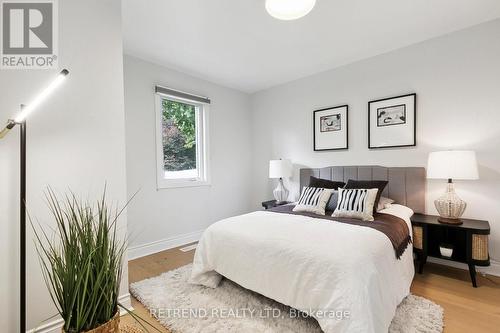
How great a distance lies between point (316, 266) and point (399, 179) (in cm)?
203

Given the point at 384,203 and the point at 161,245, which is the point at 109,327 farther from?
the point at 384,203

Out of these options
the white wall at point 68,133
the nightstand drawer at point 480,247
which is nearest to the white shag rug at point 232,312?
the white wall at point 68,133

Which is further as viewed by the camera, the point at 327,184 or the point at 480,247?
the point at 327,184

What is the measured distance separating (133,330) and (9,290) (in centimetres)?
98

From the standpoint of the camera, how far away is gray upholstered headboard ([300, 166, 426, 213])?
2750 mm

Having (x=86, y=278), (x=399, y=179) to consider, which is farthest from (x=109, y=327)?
(x=399, y=179)

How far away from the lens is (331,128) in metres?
3.53

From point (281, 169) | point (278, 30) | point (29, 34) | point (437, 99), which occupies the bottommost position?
point (281, 169)

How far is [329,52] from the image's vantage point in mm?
2992

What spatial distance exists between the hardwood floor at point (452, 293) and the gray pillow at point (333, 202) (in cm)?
101

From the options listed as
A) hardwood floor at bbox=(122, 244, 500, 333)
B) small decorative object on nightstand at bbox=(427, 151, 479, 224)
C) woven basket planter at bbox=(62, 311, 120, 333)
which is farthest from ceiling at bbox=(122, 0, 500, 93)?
hardwood floor at bbox=(122, 244, 500, 333)

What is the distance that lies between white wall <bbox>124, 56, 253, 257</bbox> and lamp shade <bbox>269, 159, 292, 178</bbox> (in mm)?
881

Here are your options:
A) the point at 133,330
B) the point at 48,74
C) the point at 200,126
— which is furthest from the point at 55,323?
the point at 200,126

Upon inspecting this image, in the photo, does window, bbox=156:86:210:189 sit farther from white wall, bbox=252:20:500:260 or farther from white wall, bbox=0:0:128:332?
white wall, bbox=252:20:500:260
